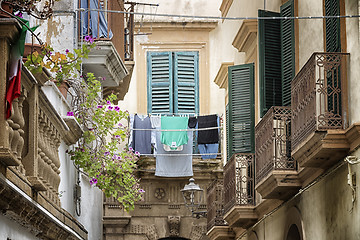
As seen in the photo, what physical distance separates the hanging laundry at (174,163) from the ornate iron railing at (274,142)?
12.0 metres

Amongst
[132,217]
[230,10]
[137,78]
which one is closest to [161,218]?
[132,217]

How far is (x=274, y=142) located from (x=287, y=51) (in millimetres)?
1946

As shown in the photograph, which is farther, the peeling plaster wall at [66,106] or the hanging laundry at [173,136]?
the hanging laundry at [173,136]

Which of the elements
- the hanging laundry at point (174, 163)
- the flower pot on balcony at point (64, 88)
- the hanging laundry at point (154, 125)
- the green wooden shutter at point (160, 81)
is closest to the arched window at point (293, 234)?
the flower pot on balcony at point (64, 88)

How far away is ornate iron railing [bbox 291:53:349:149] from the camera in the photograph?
12711mm

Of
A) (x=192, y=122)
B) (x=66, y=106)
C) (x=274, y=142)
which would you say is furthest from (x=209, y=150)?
(x=274, y=142)

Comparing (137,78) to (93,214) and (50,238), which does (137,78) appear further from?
(50,238)

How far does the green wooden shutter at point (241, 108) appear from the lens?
2055 cm

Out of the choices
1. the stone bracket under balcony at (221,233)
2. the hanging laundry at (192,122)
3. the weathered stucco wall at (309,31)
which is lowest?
the stone bracket under balcony at (221,233)

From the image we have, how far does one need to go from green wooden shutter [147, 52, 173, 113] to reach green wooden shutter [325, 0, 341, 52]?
17.1 m

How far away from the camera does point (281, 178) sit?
15.6 metres

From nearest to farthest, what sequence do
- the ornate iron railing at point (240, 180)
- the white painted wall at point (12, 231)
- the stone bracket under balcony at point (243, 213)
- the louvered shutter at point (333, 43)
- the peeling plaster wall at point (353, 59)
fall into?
the white painted wall at point (12, 231), the peeling plaster wall at point (353, 59), the louvered shutter at point (333, 43), the ornate iron railing at point (240, 180), the stone bracket under balcony at point (243, 213)

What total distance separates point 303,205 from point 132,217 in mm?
14277

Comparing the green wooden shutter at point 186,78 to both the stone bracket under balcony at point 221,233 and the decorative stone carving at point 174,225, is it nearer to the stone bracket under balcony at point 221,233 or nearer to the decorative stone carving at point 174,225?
the decorative stone carving at point 174,225
